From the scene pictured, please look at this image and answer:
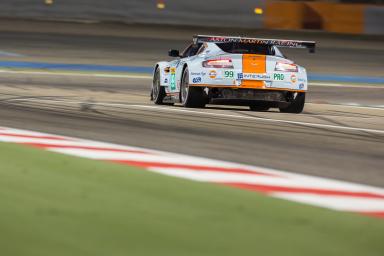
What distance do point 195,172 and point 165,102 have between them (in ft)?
26.6

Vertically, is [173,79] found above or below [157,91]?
above

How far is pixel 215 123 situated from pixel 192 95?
211 cm

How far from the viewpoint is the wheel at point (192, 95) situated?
44.6ft

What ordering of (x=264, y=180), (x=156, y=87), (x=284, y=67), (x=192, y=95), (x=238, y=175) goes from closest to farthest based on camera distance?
(x=264, y=180) → (x=238, y=175) → (x=284, y=67) → (x=192, y=95) → (x=156, y=87)

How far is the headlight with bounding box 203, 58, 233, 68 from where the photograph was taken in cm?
1338

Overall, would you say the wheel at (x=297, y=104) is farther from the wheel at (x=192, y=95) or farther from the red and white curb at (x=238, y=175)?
the red and white curb at (x=238, y=175)

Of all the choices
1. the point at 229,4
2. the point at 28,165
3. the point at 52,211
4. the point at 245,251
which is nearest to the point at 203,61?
the point at 28,165

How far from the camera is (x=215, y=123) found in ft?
38.0

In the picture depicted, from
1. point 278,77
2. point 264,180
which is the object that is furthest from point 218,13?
point 264,180

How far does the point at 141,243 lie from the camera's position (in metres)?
4.89

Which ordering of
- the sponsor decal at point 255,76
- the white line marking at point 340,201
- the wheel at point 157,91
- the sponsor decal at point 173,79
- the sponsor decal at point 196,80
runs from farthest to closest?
the wheel at point 157,91 < the sponsor decal at point 173,79 < the sponsor decal at point 196,80 < the sponsor decal at point 255,76 < the white line marking at point 340,201

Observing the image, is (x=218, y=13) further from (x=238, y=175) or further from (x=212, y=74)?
(x=238, y=175)

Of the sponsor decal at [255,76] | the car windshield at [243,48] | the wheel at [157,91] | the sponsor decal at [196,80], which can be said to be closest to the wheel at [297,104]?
the sponsor decal at [255,76]

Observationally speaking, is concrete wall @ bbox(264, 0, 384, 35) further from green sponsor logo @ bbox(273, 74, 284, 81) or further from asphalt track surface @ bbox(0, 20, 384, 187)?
green sponsor logo @ bbox(273, 74, 284, 81)
